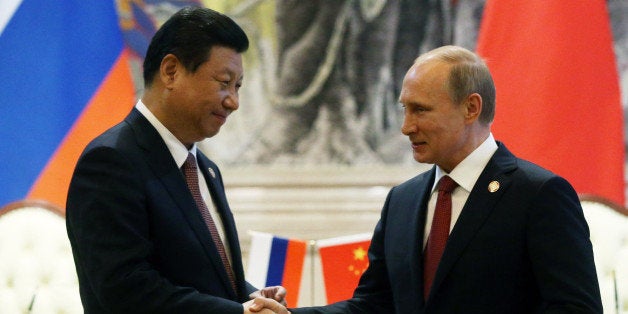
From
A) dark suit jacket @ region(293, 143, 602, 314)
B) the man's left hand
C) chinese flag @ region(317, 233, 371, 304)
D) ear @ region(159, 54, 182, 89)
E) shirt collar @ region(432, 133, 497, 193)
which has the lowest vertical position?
chinese flag @ region(317, 233, 371, 304)

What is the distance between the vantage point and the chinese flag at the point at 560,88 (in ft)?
14.4

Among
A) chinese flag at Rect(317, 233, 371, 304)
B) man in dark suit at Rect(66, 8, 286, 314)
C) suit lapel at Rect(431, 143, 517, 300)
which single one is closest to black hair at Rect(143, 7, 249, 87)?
man in dark suit at Rect(66, 8, 286, 314)

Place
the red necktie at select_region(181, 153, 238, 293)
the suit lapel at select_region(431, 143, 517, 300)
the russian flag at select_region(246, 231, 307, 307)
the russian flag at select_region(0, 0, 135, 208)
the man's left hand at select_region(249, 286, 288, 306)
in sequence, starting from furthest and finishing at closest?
1. the russian flag at select_region(0, 0, 135, 208)
2. the russian flag at select_region(246, 231, 307, 307)
3. the man's left hand at select_region(249, 286, 288, 306)
4. the red necktie at select_region(181, 153, 238, 293)
5. the suit lapel at select_region(431, 143, 517, 300)

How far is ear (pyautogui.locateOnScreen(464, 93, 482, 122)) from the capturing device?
8.38 ft

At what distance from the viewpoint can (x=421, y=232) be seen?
8.61 ft

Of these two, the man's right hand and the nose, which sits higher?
the nose

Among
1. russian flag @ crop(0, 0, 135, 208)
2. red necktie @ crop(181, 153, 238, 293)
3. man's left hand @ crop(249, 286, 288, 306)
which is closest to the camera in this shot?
red necktie @ crop(181, 153, 238, 293)

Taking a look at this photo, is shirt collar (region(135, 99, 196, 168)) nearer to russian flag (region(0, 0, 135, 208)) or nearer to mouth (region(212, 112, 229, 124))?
mouth (region(212, 112, 229, 124))

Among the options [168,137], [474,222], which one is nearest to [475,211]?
[474,222]

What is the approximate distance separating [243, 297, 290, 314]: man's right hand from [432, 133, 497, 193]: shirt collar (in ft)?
2.31

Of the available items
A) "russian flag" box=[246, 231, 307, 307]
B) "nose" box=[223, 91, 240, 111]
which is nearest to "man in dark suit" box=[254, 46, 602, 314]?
"nose" box=[223, 91, 240, 111]

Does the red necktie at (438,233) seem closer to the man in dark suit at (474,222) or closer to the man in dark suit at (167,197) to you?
the man in dark suit at (474,222)

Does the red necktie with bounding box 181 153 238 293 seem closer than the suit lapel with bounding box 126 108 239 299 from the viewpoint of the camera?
No

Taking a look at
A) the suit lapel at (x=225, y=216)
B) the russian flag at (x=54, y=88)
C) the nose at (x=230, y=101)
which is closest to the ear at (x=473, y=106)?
the nose at (x=230, y=101)
